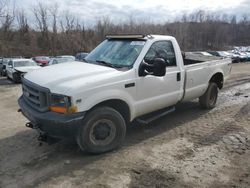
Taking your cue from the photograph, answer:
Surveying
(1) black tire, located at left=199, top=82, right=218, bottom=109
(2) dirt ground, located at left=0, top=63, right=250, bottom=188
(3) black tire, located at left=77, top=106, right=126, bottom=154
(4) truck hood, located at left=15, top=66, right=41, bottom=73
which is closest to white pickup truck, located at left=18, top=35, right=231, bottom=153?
(3) black tire, located at left=77, top=106, right=126, bottom=154

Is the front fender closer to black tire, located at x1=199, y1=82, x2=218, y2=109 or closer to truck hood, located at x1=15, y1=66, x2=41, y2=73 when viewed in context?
black tire, located at x1=199, y1=82, x2=218, y2=109

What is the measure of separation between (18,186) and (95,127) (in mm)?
1430

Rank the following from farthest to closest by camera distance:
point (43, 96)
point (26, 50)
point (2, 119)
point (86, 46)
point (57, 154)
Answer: point (86, 46)
point (26, 50)
point (2, 119)
point (57, 154)
point (43, 96)

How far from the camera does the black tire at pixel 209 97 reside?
732cm

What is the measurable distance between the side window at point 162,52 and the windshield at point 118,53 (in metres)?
0.24

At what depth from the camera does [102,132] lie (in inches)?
183

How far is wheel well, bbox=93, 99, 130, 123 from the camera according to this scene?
4750 millimetres

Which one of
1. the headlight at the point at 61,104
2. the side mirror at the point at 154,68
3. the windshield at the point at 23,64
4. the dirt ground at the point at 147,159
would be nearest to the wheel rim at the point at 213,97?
the dirt ground at the point at 147,159

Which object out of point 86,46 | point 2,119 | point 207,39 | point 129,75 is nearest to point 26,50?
point 86,46

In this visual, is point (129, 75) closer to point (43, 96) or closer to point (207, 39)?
point (43, 96)

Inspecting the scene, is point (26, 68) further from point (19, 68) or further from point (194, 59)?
point (194, 59)

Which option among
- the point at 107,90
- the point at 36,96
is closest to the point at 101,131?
the point at 107,90

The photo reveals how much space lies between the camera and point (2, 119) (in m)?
7.12

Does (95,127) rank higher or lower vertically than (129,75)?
lower
